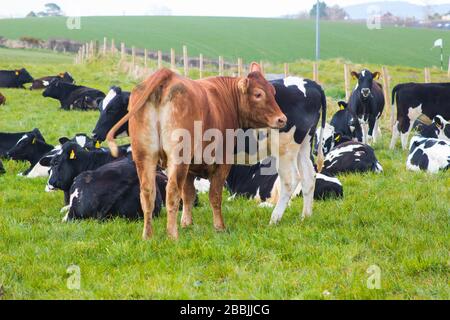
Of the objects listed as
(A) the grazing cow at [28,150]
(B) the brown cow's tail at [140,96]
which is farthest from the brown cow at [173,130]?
(A) the grazing cow at [28,150]

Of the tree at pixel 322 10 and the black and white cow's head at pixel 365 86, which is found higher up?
the tree at pixel 322 10

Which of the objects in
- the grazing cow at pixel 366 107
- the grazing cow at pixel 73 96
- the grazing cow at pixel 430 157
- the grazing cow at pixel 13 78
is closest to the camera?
the grazing cow at pixel 430 157

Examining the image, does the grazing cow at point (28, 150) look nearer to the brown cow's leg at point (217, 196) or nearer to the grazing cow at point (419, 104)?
the brown cow's leg at point (217, 196)

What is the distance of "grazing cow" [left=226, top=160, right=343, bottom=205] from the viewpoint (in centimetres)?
912

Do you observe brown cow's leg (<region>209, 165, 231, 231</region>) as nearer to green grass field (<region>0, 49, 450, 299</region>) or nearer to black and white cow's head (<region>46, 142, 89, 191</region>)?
green grass field (<region>0, 49, 450, 299</region>)

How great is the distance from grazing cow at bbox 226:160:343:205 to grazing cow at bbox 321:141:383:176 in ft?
5.90

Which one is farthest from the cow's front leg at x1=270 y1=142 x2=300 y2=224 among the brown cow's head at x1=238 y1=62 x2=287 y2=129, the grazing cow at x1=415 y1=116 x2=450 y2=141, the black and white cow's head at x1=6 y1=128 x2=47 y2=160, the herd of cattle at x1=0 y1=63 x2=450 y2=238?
the grazing cow at x1=415 y1=116 x2=450 y2=141

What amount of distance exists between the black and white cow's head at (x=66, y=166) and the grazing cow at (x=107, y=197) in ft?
2.97

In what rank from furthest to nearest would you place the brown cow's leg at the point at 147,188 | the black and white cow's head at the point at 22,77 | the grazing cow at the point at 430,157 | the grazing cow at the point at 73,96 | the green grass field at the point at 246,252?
1. the black and white cow's head at the point at 22,77
2. the grazing cow at the point at 73,96
3. the grazing cow at the point at 430,157
4. the brown cow's leg at the point at 147,188
5. the green grass field at the point at 246,252

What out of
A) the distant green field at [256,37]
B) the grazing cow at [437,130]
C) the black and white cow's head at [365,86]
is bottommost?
the grazing cow at [437,130]

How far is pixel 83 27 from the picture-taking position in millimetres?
67625

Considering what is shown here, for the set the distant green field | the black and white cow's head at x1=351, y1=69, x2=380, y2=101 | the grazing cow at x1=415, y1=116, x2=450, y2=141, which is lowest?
the grazing cow at x1=415, y1=116, x2=450, y2=141

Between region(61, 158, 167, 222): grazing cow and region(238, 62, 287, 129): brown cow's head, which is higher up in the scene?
region(238, 62, 287, 129): brown cow's head

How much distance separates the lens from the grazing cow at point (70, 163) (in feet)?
30.1
